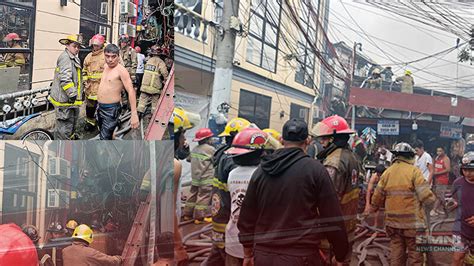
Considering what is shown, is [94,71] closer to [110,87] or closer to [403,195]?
[110,87]

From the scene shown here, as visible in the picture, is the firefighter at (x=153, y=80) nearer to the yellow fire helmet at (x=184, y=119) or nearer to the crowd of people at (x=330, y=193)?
the yellow fire helmet at (x=184, y=119)

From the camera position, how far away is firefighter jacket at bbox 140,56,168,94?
1874 mm

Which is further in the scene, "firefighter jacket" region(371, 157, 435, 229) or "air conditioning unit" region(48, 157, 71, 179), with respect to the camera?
"air conditioning unit" region(48, 157, 71, 179)

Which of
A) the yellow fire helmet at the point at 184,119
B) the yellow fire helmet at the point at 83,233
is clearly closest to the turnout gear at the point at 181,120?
the yellow fire helmet at the point at 184,119

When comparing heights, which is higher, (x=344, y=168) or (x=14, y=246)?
(x=344, y=168)

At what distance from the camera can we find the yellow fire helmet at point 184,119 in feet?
5.17

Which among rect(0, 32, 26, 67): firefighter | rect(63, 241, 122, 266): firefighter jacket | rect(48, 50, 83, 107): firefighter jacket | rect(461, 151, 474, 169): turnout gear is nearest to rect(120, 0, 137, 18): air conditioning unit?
rect(48, 50, 83, 107): firefighter jacket

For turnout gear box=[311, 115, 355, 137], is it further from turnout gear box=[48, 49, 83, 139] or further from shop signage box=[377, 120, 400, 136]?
turnout gear box=[48, 49, 83, 139]

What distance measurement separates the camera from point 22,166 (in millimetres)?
1907

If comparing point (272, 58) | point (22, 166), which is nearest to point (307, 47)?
point (272, 58)

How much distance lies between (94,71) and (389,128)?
116 cm

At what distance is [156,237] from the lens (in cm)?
210

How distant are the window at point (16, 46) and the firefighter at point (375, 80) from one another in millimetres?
1227

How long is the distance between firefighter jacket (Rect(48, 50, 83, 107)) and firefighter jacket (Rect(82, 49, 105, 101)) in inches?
1.3
